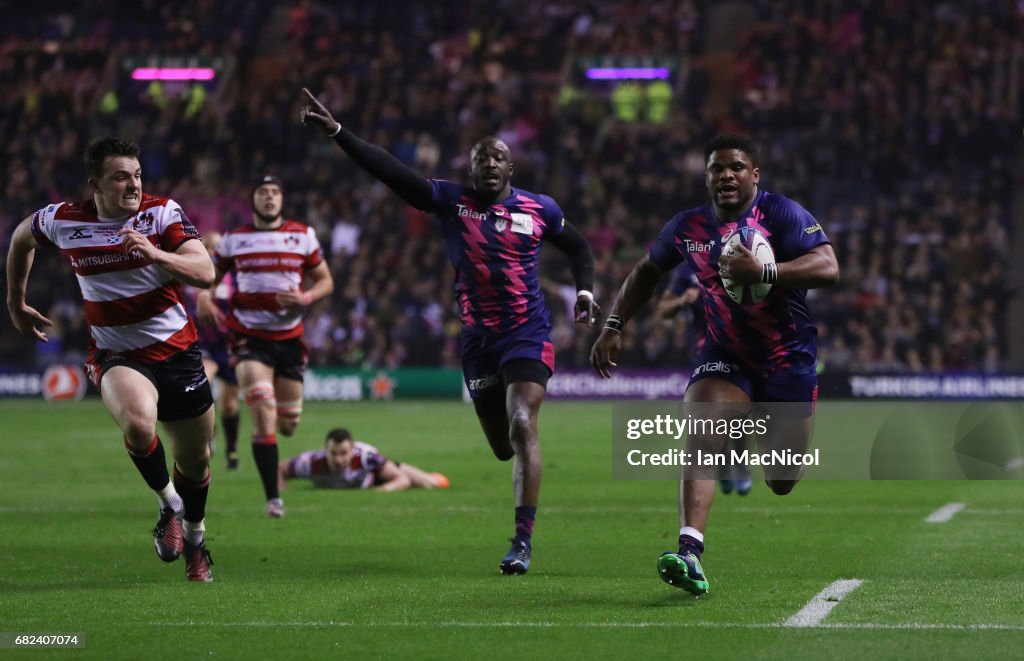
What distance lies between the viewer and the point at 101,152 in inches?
330

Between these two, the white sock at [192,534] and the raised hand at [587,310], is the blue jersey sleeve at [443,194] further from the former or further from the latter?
the white sock at [192,534]

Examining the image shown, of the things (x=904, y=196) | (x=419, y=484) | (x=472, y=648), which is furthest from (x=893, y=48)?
(x=472, y=648)

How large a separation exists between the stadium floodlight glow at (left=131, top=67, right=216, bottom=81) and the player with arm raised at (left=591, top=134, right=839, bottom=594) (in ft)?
99.1

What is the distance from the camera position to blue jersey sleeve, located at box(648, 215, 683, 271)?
838 centimetres

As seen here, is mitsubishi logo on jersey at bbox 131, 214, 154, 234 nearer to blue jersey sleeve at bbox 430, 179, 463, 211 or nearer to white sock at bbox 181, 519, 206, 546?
white sock at bbox 181, 519, 206, 546

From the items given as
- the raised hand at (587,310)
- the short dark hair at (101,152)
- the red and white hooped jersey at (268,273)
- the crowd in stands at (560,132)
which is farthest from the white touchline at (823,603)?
the crowd in stands at (560,132)

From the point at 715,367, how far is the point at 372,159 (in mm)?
2350

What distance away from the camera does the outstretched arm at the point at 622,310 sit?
8.47 metres

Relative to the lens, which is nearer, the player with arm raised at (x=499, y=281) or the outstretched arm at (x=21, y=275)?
the outstretched arm at (x=21, y=275)

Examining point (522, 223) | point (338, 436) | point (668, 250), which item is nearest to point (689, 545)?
point (668, 250)

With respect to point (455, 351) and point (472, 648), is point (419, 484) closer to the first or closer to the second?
point (472, 648)

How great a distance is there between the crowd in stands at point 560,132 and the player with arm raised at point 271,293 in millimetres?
16980

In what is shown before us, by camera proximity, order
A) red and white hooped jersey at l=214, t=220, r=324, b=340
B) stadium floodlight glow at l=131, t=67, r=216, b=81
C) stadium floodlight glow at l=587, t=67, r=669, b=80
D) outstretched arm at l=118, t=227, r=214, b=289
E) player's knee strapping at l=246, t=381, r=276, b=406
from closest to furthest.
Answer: outstretched arm at l=118, t=227, r=214, b=289
player's knee strapping at l=246, t=381, r=276, b=406
red and white hooped jersey at l=214, t=220, r=324, b=340
stadium floodlight glow at l=587, t=67, r=669, b=80
stadium floodlight glow at l=131, t=67, r=216, b=81

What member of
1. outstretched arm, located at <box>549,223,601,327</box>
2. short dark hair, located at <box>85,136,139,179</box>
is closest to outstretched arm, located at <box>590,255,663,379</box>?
outstretched arm, located at <box>549,223,601,327</box>
